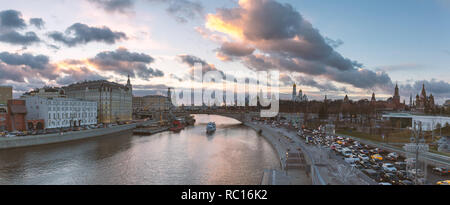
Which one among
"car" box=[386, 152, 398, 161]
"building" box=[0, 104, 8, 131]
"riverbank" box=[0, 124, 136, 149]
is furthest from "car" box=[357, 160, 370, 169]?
"building" box=[0, 104, 8, 131]

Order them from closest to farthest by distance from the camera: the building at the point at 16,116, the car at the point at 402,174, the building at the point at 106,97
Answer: the car at the point at 402,174 < the building at the point at 16,116 < the building at the point at 106,97

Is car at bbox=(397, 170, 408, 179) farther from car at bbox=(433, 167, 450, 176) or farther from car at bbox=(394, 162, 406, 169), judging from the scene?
car at bbox=(433, 167, 450, 176)

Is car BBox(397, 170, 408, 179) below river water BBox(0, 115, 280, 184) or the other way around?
the other way around

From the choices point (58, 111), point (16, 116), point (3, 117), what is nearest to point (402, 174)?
point (58, 111)

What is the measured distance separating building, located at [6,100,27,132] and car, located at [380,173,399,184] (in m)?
31.6

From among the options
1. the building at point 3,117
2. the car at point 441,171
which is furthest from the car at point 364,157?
the building at point 3,117

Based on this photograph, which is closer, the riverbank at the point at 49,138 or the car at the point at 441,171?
the car at the point at 441,171

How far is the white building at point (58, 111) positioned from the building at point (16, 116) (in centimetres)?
79

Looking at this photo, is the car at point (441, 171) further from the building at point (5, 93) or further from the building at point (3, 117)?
the building at point (5, 93)

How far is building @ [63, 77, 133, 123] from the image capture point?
39594 mm

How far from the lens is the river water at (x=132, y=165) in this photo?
1263 cm
